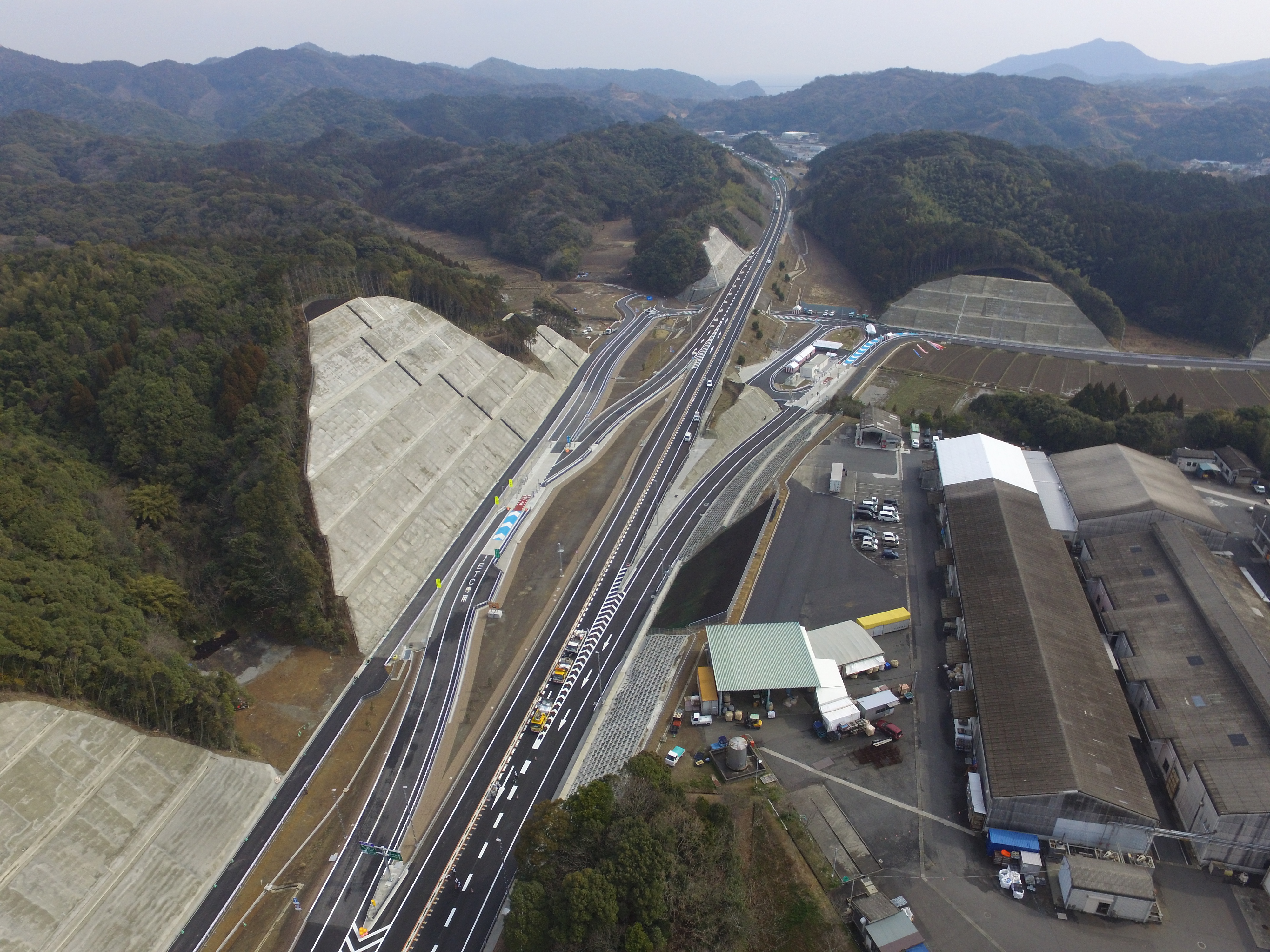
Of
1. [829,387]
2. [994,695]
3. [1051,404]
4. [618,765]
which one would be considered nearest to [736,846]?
[618,765]

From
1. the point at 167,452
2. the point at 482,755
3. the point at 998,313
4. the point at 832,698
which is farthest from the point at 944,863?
the point at 998,313

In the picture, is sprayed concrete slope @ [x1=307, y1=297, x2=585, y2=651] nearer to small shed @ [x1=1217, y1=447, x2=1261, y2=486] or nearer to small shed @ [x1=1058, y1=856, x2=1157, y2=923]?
small shed @ [x1=1058, y1=856, x2=1157, y2=923]

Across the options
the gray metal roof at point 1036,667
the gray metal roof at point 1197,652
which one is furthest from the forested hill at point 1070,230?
the gray metal roof at point 1036,667

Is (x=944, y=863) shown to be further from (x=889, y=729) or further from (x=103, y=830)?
(x=103, y=830)

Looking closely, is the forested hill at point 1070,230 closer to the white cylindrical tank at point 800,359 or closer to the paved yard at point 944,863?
the white cylindrical tank at point 800,359

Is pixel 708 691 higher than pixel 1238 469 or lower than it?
lower

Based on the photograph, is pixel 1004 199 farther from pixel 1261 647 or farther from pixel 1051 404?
pixel 1261 647

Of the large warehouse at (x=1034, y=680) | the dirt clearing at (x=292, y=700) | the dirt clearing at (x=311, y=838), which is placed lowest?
the dirt clearing at (x=311, y=838)
